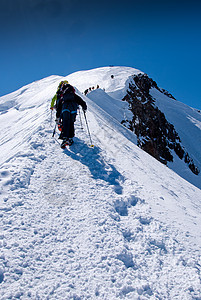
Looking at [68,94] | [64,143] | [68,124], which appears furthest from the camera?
[68,94]

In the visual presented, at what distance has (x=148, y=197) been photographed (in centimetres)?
409

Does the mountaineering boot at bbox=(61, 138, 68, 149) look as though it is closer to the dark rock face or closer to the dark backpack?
the dark backpack

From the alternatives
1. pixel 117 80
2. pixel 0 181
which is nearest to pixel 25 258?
pixel 0 181

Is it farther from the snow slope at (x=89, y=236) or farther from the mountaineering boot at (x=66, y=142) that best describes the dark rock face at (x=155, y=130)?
the snow slope at (x=89, y=236)

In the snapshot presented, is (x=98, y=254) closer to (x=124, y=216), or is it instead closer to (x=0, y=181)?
(x=124, y=216)

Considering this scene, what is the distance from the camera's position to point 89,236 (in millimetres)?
2840

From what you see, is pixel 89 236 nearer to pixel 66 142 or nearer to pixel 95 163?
pixel 95 163

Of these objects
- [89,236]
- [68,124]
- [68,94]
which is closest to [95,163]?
[68,124]

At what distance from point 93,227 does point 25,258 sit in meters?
1.06

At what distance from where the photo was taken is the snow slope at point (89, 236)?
7.15 feet

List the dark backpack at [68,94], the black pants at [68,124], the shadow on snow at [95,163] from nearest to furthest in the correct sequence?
1. the shadow on snow at [95,163]
2. the black pants at [68,124]
3. the dark backpack at [68,94]

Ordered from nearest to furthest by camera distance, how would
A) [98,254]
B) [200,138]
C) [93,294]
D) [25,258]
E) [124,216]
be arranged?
1. [93,294]
2. [25,258]
3. [98,254]
4. [124,216]
5. [200,138]

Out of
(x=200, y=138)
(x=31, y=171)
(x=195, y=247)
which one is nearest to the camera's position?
(x=195, y=247)

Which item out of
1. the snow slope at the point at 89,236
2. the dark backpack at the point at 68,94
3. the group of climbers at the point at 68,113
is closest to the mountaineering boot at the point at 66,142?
the group of climbers at the point at 68,113
